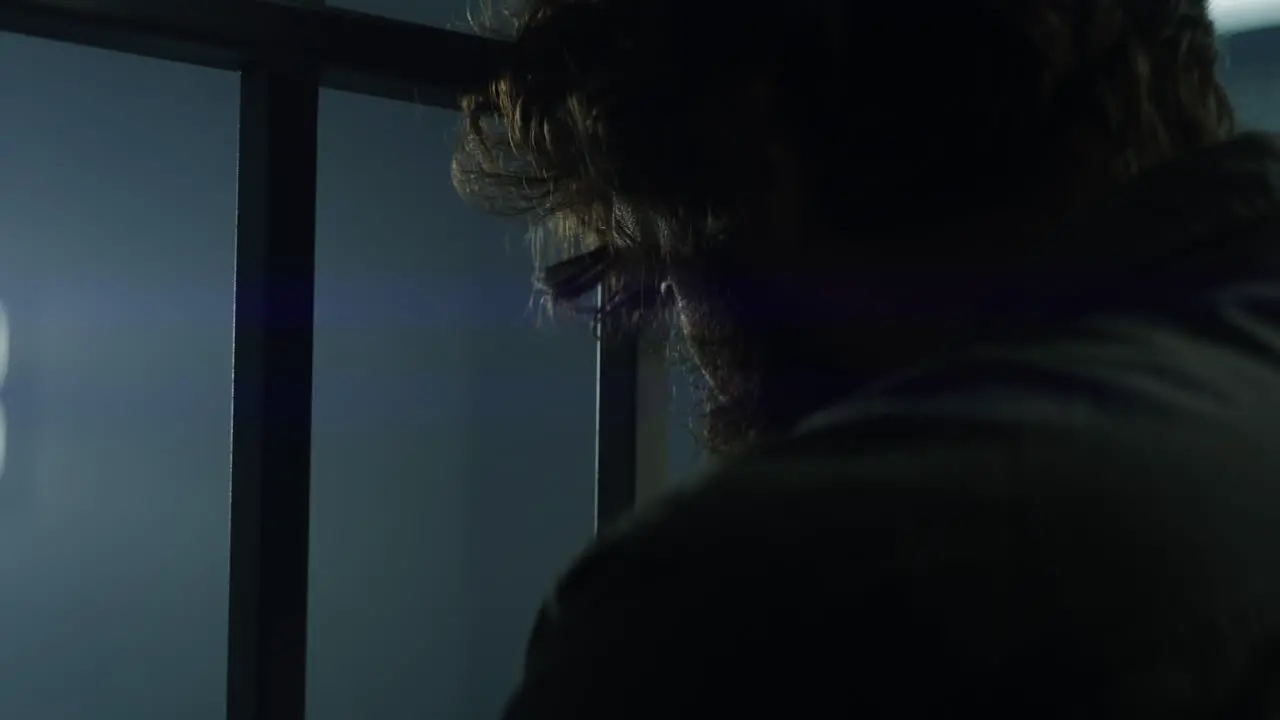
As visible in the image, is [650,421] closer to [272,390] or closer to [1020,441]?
[272,390]

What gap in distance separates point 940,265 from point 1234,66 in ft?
5.10

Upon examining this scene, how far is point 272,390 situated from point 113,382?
132 centimetres

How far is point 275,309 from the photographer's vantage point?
2.37 feet

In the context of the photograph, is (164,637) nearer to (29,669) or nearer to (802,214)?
(29,669)

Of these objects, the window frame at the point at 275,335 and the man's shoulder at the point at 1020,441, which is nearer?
the man's shoulder at the point at 1020,441

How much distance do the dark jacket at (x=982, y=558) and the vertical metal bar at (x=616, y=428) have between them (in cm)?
59

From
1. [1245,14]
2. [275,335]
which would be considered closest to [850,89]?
[275,335]

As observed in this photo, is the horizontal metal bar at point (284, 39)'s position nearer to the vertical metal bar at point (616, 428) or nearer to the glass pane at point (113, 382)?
the vertical metal bar at point (616, 428)

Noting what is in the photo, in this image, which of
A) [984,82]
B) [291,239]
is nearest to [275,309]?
[291,239]

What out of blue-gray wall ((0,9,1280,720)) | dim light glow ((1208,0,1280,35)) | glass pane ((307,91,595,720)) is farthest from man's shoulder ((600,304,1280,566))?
glass pane ((307,91,595,720))

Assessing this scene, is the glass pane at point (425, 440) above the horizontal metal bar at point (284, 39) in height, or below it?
below

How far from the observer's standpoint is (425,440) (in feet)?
7.04

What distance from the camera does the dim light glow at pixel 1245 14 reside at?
173cm

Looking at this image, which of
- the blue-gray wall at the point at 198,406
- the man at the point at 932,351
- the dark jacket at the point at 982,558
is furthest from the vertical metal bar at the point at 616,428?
the blue-gray wall at the point at 198,406
